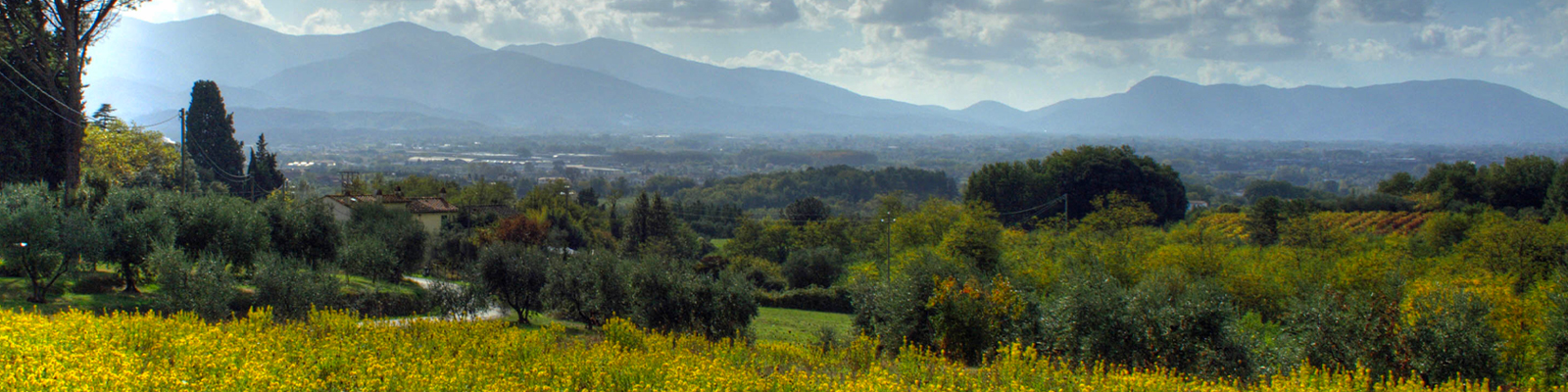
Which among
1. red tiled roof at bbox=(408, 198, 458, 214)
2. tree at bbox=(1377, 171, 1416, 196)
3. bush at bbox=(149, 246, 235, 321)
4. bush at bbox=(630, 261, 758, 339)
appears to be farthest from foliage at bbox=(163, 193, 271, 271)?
tree at bbox=(1377, 171, 1416, 196)

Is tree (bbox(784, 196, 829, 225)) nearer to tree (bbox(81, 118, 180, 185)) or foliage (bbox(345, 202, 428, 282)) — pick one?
foliage (bbox(345, 202, 428, 282))

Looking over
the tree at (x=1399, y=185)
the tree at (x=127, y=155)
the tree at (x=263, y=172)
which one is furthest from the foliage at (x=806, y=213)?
the tree at (x=1399, y=185)

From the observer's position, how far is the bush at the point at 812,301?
140ft

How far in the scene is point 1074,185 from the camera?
249 feet

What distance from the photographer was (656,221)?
6138 centimetres

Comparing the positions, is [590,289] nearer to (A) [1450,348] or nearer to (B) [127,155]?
(A) [1450,348]

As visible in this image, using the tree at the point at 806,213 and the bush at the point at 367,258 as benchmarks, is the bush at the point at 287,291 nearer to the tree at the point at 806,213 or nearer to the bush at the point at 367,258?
the bush at the point at 367,258

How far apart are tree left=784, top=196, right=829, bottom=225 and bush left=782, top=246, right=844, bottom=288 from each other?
17.4 meters

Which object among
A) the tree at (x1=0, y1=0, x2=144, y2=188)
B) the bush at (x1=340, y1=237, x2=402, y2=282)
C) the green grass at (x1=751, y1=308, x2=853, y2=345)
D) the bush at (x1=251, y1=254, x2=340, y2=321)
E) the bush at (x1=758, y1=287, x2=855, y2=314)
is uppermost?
the tree at (x1=0, y1=0, x2=144, y2=188)

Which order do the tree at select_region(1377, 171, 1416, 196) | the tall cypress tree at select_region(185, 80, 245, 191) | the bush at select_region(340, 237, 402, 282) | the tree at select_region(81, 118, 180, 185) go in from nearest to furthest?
the bush at select_region(340, 237, 402, 282)
the tree at select_region(81, 118, 180, 185)
the tall cypress tree at select_region(185, 80, 245, 191)
the tree at select_region(1377, 171, 1416, 196)

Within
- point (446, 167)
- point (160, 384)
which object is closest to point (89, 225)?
point (160, 384)

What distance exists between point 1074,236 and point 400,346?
3746 cm

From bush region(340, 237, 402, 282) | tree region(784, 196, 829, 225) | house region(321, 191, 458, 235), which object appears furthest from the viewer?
tree region(784, 196, 829, 225)

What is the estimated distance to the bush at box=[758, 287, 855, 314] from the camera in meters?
42.7
